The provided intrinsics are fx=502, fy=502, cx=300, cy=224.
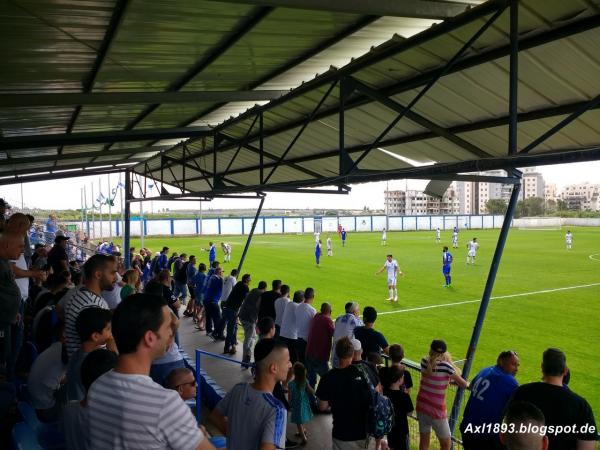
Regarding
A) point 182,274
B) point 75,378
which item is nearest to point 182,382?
point 75,378

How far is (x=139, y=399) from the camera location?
1776 millimetres

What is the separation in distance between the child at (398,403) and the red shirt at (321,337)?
2060 mm

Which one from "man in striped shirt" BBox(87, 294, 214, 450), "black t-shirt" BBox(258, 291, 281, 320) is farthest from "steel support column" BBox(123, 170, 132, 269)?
"man in striped shirt" BBox(87, 294, 214, 450)

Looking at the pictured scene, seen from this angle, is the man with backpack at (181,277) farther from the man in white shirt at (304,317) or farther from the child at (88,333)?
the child at (88,333)

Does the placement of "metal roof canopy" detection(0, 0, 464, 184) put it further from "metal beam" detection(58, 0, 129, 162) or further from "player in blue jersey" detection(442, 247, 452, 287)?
"player in blue jersey" detection(442, 247, 452, 287)

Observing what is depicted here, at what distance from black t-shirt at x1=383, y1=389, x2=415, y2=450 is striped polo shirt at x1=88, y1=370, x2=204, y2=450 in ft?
11.2

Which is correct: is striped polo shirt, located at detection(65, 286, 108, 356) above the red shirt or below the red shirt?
above

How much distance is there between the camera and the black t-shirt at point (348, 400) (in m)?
4.17

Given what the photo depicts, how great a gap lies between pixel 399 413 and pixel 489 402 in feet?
2.98

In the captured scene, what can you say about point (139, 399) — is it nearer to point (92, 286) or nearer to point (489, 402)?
point (92, 286)

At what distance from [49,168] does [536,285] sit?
19.2 meters

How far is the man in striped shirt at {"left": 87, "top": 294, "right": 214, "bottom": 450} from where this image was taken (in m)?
1.76

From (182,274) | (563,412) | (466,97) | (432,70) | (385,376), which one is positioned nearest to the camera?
(563,412)

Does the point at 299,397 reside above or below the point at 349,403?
below
